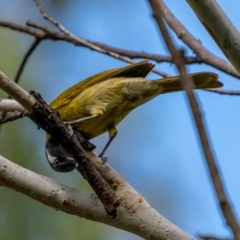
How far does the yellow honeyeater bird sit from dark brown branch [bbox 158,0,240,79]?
1.54ft

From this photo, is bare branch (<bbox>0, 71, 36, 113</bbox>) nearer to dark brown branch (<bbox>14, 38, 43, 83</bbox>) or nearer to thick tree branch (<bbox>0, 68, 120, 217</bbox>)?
thick tree branch (<bbox>0, 68, 120, 217</bbox>)

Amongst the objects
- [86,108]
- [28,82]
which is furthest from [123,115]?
[28,82]

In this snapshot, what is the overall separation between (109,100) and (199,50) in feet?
2.88

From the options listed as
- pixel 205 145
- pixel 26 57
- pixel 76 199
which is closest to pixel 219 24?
pixel 76 199

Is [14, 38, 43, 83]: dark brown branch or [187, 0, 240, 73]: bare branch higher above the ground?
[14, 38, 43, 83]: dark brown branch

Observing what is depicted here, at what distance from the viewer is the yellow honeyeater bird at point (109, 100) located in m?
3.75

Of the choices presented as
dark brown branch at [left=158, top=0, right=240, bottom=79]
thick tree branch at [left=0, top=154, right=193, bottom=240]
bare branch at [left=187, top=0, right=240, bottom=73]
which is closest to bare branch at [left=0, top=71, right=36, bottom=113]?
thick tree branch at [left=0, top=154, right=193, bottom=240]

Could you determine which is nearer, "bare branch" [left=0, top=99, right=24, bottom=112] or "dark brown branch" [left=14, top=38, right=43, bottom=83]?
"bare branch" [left=0, top=99, right=24, bottom=112]

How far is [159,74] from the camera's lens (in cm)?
376

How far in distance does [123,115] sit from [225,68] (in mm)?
978

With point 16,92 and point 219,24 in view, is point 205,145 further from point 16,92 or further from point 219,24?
point 16,92

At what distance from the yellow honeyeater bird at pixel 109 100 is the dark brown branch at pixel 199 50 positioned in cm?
47

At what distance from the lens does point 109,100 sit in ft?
12.6

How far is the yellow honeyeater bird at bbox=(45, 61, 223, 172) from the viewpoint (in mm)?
3750
